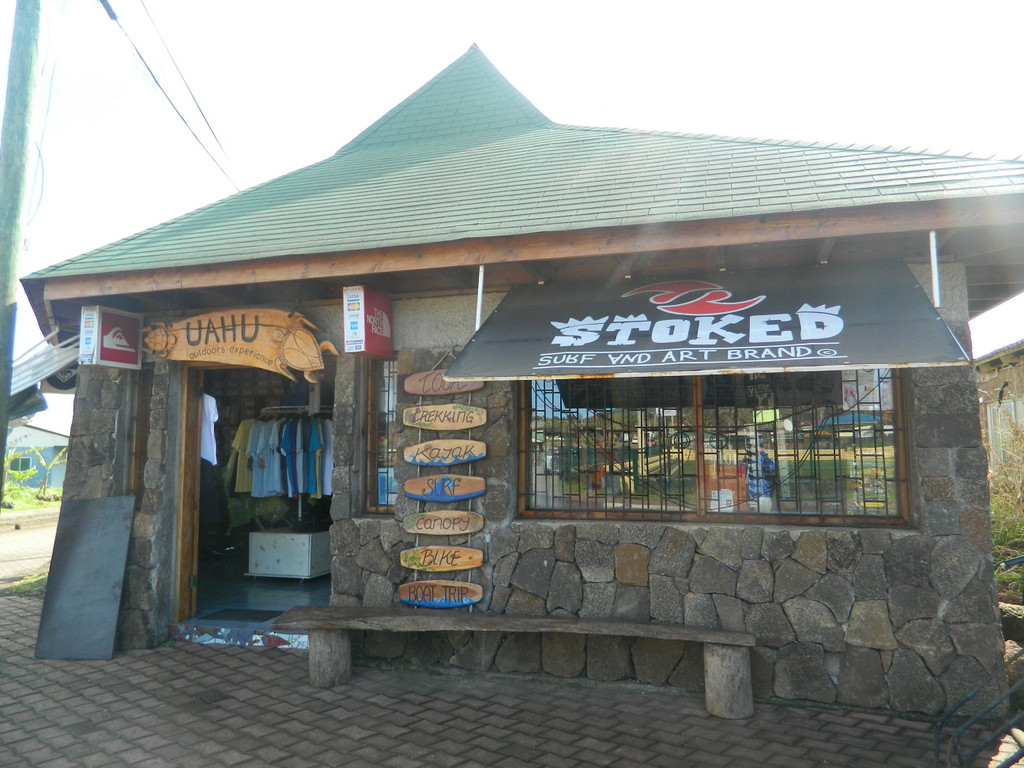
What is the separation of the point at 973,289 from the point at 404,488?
17.3 ft

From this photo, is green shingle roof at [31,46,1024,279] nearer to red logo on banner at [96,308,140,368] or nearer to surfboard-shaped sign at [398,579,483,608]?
red logo on banner at [96,308,140,368]

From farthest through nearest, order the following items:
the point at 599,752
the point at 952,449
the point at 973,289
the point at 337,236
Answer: the point at 973,289
the point at 337,236
the point at 952,449
the point at 599,752

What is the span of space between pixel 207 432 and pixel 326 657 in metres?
2.93

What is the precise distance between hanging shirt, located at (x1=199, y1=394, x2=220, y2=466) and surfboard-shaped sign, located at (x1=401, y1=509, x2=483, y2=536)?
2.55 meters

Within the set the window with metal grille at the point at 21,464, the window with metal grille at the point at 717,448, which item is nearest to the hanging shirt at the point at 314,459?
the window with metal grille at the point at 717,448

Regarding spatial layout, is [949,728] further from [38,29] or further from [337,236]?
[38,29]

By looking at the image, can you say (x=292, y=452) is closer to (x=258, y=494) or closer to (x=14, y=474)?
(x=258, y=494)

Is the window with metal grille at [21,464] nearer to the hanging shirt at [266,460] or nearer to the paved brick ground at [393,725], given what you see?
the hanging shirt at [266,460]

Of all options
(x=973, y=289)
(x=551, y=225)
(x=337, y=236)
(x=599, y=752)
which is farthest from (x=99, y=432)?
(x=973, y=289)

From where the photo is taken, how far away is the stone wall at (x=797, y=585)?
4.55 m

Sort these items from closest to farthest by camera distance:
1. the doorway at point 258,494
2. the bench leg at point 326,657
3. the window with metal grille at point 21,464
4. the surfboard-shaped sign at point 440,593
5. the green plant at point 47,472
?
the bench leg at point 326,657
the surfboard-shaped sign at point 440,593
the doorway at point 258,494
the green plant at point 47,472
the window with metal grille at point 21,464

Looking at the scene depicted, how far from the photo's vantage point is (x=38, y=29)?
5.62m

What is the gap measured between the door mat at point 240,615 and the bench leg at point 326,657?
1.55m

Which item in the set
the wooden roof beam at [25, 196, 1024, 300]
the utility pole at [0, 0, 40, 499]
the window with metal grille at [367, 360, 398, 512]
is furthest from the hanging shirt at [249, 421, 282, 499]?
the utility pole at [0, 0, 40, 499]
